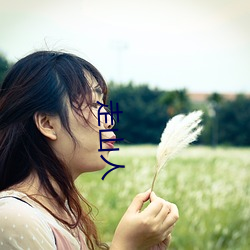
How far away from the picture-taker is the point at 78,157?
102cm

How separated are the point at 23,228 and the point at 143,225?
0.67ft

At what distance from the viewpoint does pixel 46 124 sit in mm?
1021

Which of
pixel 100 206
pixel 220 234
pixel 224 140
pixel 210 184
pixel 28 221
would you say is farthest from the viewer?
pixel 224 140

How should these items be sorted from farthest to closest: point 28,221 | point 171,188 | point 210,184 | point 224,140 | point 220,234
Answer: point 224,140, point 210,184, point 171,188, point 220,234, point 28,221

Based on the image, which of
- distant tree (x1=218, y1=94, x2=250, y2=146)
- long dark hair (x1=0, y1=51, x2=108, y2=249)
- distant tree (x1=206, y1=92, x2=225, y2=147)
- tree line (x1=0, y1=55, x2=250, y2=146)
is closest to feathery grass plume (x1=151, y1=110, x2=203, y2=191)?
long dark hair (x1=0, y1=51, x2=108, y2=249)

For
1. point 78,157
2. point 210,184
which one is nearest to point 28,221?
point 78,157

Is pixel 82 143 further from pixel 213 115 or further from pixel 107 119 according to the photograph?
pixel 213 115

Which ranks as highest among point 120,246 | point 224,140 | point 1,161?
point 1,161

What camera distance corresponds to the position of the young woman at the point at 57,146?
3.20ft

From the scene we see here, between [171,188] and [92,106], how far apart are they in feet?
9.91

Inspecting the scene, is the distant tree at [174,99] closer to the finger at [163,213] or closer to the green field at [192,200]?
the green field at [192,200]

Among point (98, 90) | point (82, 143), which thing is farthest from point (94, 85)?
point (82, 143)

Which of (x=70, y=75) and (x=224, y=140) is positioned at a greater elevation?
(x=70, y=75)

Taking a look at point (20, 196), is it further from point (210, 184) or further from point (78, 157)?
point (210, 184)
